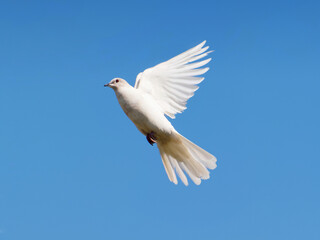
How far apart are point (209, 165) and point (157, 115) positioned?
1.38 metres

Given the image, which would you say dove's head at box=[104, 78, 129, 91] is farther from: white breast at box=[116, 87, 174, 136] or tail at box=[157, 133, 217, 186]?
tail at box=[157, 133, 217, 186]

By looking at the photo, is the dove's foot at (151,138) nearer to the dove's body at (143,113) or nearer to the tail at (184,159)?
the dove's body at (143,113)

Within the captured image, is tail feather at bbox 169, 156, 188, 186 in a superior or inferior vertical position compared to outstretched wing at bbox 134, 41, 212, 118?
inferior

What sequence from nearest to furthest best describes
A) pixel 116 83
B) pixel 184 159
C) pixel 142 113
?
1. pixel 142 113
2. pixel 116 83
3. pixel 184 159

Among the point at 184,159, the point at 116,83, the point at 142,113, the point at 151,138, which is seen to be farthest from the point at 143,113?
the point at 184,159

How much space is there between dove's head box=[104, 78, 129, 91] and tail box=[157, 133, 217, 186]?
1.27 metres

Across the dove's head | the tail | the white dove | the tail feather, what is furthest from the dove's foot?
the dove's head

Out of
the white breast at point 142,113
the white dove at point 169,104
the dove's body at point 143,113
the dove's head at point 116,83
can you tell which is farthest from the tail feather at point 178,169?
the dove's head at point 116,83

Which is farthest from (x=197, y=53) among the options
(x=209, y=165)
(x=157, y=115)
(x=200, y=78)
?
(x=209, y=165)

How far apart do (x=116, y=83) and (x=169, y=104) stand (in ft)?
3.80

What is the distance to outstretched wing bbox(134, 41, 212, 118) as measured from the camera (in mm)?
10398

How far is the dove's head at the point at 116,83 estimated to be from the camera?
1005 cm

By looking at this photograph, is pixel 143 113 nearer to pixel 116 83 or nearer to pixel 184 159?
pixel 116 83

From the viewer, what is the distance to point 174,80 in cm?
1064
